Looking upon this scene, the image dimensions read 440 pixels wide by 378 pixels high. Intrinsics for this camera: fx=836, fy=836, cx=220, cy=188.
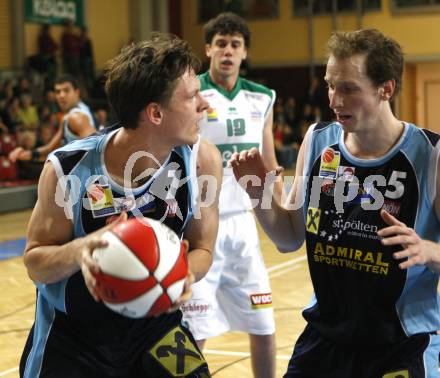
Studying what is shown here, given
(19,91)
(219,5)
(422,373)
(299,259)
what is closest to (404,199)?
(422,373)

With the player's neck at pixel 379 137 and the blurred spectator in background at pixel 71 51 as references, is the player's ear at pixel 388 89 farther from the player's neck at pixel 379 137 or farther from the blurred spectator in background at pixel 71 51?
the blurred spectator in background at pixel 71 51

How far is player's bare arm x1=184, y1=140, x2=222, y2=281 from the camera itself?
350 centimetres

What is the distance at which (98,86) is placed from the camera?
20.1 meters

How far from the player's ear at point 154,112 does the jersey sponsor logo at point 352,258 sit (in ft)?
2.79

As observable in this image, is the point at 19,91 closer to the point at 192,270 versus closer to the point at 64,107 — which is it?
the point at 64,107

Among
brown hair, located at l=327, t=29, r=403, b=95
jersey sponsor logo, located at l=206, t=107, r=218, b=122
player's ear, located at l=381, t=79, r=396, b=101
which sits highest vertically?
brown hair, located at l=327, t=29, r=403, b=95

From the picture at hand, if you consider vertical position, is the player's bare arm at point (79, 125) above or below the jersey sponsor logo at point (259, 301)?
above

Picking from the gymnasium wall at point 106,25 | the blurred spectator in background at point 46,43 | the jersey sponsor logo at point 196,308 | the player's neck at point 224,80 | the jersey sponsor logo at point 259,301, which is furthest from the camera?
the gymnasium wall at point 106,25

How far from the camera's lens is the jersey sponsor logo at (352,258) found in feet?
11.0

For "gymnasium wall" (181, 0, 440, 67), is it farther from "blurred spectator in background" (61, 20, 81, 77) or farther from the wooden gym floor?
the wooden gym floor

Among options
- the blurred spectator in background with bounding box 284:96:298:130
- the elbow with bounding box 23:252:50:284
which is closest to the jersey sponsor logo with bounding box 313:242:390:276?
the elbow with bounding box 23:252:50:284

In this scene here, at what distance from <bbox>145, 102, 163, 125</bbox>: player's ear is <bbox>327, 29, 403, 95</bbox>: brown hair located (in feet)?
2.49

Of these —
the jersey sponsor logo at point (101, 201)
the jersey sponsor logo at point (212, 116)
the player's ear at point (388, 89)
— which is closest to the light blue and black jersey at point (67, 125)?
the jersey sponsor logo at point (212, 116)

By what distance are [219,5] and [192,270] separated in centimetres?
2277
